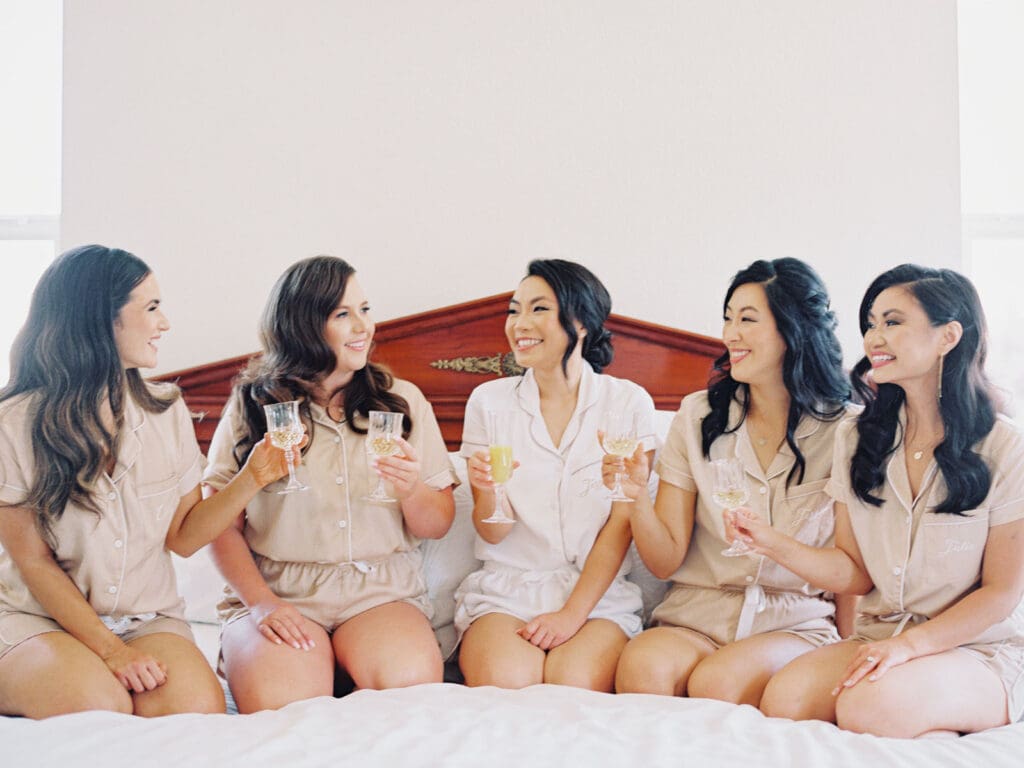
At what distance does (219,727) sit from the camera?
1.70 m

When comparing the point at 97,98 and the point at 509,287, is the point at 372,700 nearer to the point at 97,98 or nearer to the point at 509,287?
the point at 509,287

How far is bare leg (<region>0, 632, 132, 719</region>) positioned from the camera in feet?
6.07

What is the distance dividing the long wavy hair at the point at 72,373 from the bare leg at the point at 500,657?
91cm

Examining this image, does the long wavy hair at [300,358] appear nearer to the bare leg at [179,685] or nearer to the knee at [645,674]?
the bare leg at [179,685]

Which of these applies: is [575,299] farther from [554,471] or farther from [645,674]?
[645,674]

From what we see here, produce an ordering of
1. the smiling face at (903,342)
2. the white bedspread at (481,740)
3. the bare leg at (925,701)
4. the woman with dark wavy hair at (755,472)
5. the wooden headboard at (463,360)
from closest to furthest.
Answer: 1. the white bedspread at (481,740)
2. the bare leg at (925,701)
3. the smiling face at (903,342)
4. the woman with dark wavy hair at (755,472)
5. the wooden headboard at (463,360)

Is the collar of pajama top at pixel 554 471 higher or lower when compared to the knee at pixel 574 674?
higher

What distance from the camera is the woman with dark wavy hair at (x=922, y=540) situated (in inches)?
73.0

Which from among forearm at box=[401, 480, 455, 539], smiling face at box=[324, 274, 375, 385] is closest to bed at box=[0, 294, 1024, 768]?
forearm at box=[401, 480, 455, 539]

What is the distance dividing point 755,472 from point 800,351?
311mm

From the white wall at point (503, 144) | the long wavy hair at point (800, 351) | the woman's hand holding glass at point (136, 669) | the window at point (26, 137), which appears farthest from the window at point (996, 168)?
the window at point (26, 137)

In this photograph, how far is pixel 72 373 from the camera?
6.84ft

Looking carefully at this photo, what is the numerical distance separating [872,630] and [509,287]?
5.34ft

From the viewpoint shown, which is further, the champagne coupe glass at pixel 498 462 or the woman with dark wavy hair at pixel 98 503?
the champagne coupe glass at pixel 498 462
